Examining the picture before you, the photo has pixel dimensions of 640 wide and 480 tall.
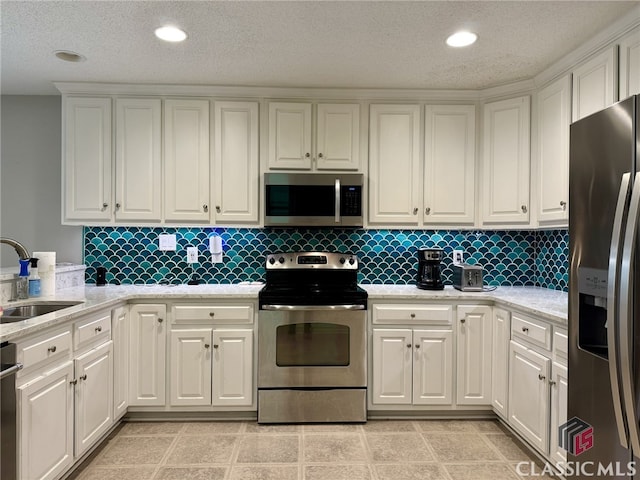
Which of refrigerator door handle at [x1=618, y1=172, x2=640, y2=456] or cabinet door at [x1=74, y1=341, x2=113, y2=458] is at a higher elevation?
refrigerator door handle at [x1=618, y1=172, x2=640, y2=456]

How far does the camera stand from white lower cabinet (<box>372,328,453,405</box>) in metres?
2.79

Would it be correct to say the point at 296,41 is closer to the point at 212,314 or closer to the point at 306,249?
the point at 306,249

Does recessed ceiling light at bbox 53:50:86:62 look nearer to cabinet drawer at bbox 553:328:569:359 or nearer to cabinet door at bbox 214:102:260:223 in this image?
cabinet door at bbox 214:102:260:223

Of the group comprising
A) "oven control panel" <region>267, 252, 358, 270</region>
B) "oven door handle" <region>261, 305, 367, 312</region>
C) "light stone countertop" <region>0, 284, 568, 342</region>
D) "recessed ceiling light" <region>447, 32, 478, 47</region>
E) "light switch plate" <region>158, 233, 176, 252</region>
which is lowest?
"oven door handle" <region>261, 305, 367, 312</region>

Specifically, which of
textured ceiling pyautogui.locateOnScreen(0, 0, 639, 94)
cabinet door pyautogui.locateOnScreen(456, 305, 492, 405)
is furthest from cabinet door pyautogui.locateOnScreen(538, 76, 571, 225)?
cabinet door pyautogui.locateOnScreen(456, 305, 492, 405)

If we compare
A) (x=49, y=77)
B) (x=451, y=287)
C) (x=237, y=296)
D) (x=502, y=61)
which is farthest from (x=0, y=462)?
(x=502, y=61)

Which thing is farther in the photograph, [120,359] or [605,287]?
[120,359]

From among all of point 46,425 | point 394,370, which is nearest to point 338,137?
point 394,370

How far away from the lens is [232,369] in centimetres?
275

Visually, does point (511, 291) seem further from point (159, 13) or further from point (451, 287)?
point (159, 13)

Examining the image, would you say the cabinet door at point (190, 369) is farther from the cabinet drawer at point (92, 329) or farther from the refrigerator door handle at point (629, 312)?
the refrigerator door handle at point (629, 312)

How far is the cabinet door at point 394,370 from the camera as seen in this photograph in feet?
9.14

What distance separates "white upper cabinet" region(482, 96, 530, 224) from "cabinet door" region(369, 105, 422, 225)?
539 mm

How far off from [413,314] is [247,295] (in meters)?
1.19
